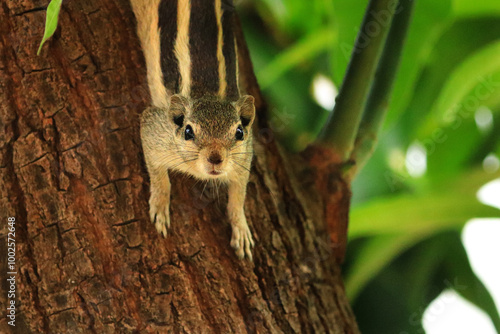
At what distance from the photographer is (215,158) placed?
1.35 meters

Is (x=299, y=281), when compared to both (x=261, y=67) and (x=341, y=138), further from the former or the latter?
(x=261, y=67)

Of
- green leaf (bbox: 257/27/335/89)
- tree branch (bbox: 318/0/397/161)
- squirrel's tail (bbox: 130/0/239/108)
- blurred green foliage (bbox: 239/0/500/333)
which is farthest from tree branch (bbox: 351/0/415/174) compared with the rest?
green leaf (bbox: 257/27/335/89)

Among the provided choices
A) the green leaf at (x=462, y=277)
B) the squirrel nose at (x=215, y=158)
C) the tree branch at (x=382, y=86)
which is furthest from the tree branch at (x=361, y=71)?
the green leaf at (x=462, y=277)

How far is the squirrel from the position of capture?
4.52 feet

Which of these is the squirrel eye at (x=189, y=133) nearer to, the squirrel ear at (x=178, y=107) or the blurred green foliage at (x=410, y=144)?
the squirrel ear at (x=178, y=107)

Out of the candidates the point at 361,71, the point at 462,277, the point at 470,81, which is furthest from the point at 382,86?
the point at 462,277

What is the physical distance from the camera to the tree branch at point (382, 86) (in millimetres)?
1346

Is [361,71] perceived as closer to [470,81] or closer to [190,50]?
[190,50]

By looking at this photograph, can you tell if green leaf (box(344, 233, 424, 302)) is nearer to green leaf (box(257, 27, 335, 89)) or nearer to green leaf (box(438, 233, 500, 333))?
green leaf (box(438, 233, 500, 333))

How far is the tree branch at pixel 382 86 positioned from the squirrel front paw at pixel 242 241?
0.39 m

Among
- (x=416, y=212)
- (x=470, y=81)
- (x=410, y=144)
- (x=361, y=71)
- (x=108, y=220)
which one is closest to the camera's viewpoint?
(x=108, y=220)

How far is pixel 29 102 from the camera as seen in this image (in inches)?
47.1

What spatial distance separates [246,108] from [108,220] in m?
0.46

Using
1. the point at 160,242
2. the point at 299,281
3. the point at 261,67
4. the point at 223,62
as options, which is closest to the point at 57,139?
the point at 160,242
